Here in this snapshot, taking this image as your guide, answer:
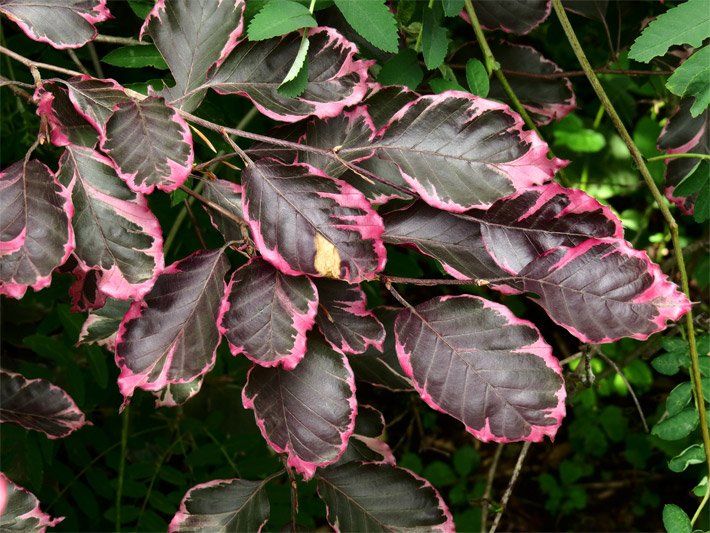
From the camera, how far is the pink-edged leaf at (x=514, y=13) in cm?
100

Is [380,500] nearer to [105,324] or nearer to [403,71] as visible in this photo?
[105,324]

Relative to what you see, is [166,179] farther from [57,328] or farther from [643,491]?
[643,491]

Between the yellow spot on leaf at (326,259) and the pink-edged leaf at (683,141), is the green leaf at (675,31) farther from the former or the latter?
the yellow spot on leaf at (326,259)

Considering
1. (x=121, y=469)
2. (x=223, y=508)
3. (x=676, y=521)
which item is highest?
(x=676, y=521)

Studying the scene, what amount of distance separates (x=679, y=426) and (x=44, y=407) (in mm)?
835

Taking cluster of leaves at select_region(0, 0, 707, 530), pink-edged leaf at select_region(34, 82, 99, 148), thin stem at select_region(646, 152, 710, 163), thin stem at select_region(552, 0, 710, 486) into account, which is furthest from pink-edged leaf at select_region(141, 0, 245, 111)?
thin stem at select_region(646, 152, 710, 163)

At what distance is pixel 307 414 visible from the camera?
2.52ft

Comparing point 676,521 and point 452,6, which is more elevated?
point 452,6

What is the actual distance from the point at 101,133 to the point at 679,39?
610 millimetres

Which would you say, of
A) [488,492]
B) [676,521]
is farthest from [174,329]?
[488,492]

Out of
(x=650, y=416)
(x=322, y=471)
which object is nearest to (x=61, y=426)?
(x=322, y=471)

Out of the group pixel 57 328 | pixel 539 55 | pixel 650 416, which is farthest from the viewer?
pixel 650 416

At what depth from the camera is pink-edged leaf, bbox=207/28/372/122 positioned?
2.59 feet

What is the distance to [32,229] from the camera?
26.8 inches
